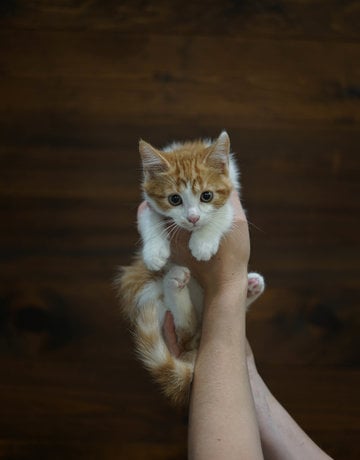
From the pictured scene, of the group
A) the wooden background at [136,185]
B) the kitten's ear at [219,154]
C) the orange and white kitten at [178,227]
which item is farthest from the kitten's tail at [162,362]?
the wooden background at [136,185]

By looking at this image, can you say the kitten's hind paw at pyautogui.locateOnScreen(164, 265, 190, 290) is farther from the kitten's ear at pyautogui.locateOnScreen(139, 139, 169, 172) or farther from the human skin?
the kitten's ear at pyautogui.locateOnScreen(139, 139, 169, 172)

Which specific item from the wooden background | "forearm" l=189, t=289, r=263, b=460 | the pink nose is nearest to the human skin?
"forearm" l=189, t=289, r=263, b=460

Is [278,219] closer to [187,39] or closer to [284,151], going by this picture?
[284,151]

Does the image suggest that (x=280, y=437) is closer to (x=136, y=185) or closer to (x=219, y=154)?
(x=219, y=154)

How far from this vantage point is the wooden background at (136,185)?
6.52ft

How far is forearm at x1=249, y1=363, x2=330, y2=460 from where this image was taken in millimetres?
1206

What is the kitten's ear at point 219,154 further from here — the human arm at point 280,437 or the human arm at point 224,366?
the human arm at point 280,437

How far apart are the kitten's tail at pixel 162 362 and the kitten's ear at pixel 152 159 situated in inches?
13.8

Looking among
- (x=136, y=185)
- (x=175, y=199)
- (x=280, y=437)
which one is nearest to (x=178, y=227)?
(x=175, y=199)

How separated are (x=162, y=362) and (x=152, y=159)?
49 centimetres

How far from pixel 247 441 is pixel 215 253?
0.43 metres

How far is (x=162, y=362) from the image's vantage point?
120 cm

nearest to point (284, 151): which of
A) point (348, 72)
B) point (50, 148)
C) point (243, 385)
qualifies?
point (348, 72)

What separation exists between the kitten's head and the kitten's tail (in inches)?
10.2
